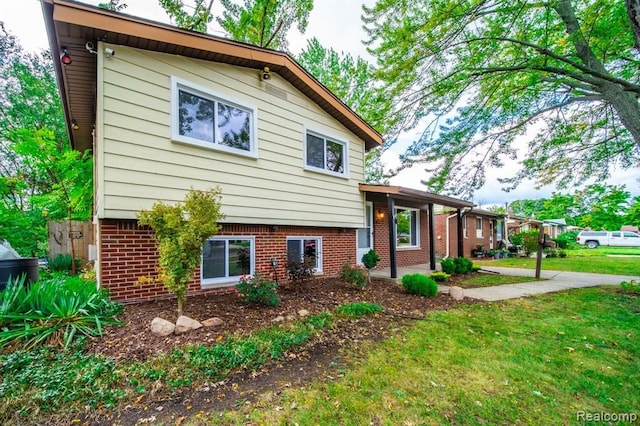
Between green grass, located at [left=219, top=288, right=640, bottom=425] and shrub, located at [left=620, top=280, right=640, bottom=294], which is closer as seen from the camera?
green grass, located at [left=219, top=288, right=640, bottom=425]

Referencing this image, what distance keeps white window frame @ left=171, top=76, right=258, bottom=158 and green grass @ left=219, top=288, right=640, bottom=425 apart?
4.46m

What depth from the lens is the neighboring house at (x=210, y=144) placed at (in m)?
4.44

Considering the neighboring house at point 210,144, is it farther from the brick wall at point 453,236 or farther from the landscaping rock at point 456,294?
the brick wall at point 453,236

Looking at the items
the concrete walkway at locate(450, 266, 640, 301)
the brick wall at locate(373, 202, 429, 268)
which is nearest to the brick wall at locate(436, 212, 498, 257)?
the brick wall at locate(373, 202, 429, 268)

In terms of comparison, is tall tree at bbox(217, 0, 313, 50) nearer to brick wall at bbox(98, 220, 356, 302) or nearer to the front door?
the front door

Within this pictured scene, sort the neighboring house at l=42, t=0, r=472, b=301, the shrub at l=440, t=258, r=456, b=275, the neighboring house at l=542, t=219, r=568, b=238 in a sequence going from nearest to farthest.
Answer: the neighboring house at l=42, t=0, r=472, b=301, the shrub at l=440, t=258, r=456, b=275, the neighboring house at l=542, t=219, r=568, b=238

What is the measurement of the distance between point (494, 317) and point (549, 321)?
89 cm

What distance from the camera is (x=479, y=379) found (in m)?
2.98

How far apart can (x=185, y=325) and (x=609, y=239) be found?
46.0 metres

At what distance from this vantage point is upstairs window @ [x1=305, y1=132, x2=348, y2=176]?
760cm

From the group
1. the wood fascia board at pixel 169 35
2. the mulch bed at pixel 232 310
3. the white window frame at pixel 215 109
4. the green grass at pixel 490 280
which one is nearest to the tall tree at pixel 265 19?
the wood fascia board at pixel 169 35

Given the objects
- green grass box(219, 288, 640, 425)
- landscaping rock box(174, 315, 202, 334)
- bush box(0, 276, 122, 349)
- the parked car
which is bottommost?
the parked car

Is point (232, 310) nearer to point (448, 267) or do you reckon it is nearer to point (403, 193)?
point (403, 193)

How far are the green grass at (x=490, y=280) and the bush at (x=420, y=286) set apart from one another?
7.37 feet
